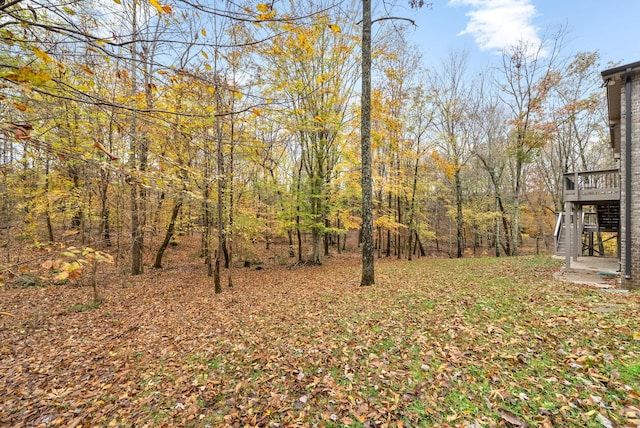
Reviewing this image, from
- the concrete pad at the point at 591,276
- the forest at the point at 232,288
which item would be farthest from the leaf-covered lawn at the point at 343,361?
the concrete pad at the point at 591,276

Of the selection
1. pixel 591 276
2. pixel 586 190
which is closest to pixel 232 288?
pixel 591 276

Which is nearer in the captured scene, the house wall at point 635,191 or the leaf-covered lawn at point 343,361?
the leaf-covered lawn at point 343,361

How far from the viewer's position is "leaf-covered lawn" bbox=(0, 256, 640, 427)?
10.1 ft

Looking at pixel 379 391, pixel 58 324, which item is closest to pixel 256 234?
pixel 58 324

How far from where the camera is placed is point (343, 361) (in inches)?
163

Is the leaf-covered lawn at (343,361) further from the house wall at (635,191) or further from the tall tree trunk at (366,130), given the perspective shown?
the tall tree trunk at (366,130)

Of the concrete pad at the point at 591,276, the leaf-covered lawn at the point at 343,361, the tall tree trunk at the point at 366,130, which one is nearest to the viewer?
the leaf-covered lawn at the point at 343,361

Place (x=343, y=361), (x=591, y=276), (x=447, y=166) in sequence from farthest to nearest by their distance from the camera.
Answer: (x=447, y=166), (x=591, y=276), (x=343, y=361)

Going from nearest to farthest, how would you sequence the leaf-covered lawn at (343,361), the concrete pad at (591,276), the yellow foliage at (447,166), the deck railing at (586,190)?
the leaf-covered lawn at (343,361), the concrete pad at (591,276), the deck railing at (586,190), the yellow foliage at (447,166)

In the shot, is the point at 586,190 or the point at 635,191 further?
the point at 586,190

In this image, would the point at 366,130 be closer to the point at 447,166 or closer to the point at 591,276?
the point at 591,276

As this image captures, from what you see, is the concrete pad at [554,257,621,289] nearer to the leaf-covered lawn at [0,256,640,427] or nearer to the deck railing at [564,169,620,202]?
the leaf-covered lawn at [0,256,640,427]

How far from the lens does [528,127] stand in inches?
651

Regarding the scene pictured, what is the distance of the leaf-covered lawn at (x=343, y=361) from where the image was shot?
3.09 metres
